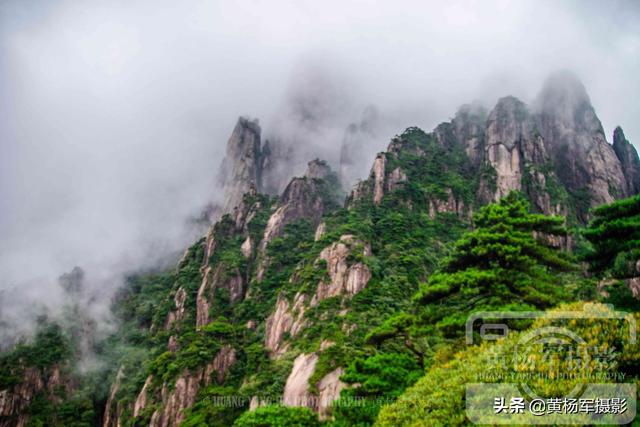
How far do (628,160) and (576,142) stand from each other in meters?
9.09

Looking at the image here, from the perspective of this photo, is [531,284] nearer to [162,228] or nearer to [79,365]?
[79,365]

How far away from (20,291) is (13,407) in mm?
33203

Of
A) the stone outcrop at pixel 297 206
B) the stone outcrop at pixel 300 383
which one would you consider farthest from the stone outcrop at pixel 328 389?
the stone outcrop at pixel 297 206

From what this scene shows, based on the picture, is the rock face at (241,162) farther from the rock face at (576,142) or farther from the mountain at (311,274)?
the rock face at (576,142)

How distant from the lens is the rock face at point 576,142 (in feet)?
230

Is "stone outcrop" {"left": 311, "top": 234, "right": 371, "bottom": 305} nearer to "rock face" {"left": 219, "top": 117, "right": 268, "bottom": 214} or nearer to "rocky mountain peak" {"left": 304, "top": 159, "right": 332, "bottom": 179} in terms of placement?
"rocky mountain peak" {"left": 304, "top": 159, "right": 332, "bottom": 179}

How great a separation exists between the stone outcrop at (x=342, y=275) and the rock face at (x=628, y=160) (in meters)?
51.7

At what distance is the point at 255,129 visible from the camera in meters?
116

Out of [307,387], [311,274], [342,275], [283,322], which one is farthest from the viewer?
[311,274]

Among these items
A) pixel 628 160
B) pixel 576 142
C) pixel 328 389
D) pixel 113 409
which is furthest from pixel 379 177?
pixel 113 409

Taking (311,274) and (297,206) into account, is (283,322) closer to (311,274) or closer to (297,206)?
(311,274)

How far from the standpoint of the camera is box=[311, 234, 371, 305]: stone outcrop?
45250 millimetres

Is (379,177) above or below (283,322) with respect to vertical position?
above

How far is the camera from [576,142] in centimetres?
7512
